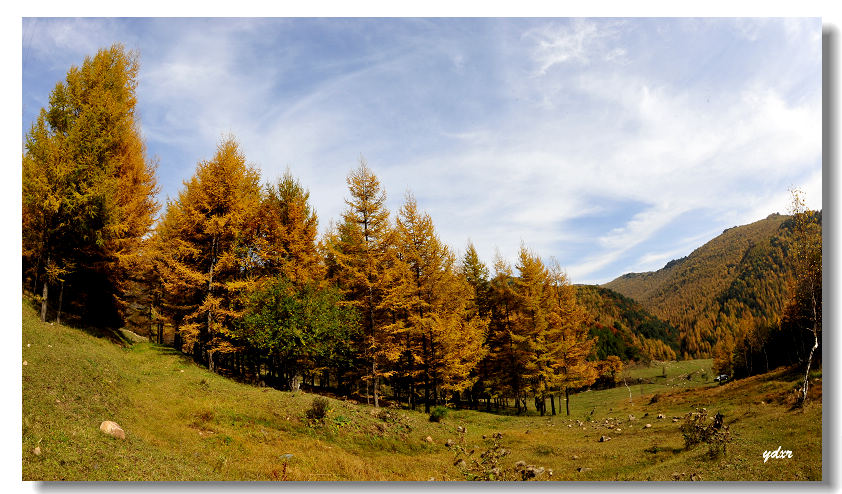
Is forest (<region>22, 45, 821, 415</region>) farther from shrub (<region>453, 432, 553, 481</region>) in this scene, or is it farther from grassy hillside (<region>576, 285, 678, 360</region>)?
grassy hillside (<region>576, 285, 678, 360</region>)

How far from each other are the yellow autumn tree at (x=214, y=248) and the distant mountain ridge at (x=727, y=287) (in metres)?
99.4

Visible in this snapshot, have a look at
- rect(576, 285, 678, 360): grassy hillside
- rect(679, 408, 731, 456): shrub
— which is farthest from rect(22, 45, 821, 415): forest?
rect(576, 285, 678, 360): grassy hillside

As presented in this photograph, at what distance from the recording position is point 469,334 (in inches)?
939

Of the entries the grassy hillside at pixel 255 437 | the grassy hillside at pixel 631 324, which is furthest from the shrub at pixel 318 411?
the grassy hillside at pixel 631 324

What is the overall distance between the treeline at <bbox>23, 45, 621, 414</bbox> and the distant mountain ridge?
9184 cm

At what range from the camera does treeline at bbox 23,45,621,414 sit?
15102 mm

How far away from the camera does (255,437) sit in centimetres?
1137

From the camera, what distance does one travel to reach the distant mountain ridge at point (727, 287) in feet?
325
